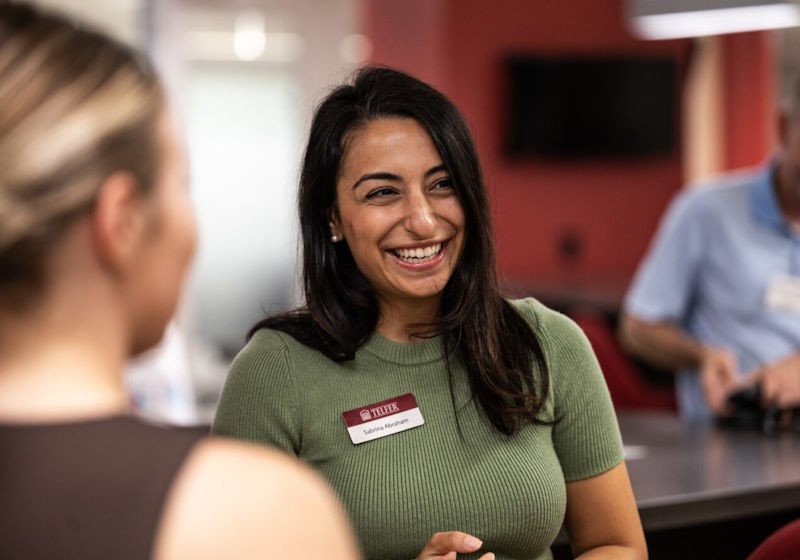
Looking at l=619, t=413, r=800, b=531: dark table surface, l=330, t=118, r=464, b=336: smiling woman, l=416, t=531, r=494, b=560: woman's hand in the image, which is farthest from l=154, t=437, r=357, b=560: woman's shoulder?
l=619, t=413, r=800, b=531: dark table surface

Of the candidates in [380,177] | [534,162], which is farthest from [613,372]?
[534,162]

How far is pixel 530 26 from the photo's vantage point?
7789 mm

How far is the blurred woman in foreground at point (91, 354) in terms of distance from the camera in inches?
33.2

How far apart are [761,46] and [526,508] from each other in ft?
25.0

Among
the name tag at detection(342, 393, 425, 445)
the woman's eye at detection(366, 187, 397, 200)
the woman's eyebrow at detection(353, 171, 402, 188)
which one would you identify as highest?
the woman's eyebrow at detection(353, 171, 402, 188)

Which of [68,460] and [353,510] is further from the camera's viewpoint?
[353,510]

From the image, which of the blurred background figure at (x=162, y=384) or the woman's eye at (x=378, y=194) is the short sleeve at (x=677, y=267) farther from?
the blurred background figure at (x=162, y=384)

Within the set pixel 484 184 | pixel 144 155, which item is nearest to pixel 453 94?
pixel 484 184

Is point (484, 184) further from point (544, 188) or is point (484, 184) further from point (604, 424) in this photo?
point (544, 188)

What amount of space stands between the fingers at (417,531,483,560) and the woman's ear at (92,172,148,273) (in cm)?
94

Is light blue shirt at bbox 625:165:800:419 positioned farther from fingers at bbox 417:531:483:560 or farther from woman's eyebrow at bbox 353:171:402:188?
fingers at bbox 417:531:483:560

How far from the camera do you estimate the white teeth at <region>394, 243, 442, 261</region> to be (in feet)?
6.37

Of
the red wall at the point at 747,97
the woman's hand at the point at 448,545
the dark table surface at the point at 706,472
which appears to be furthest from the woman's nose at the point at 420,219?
the red wall at the point at 747,97

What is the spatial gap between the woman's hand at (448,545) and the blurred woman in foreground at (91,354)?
84 centimetres
